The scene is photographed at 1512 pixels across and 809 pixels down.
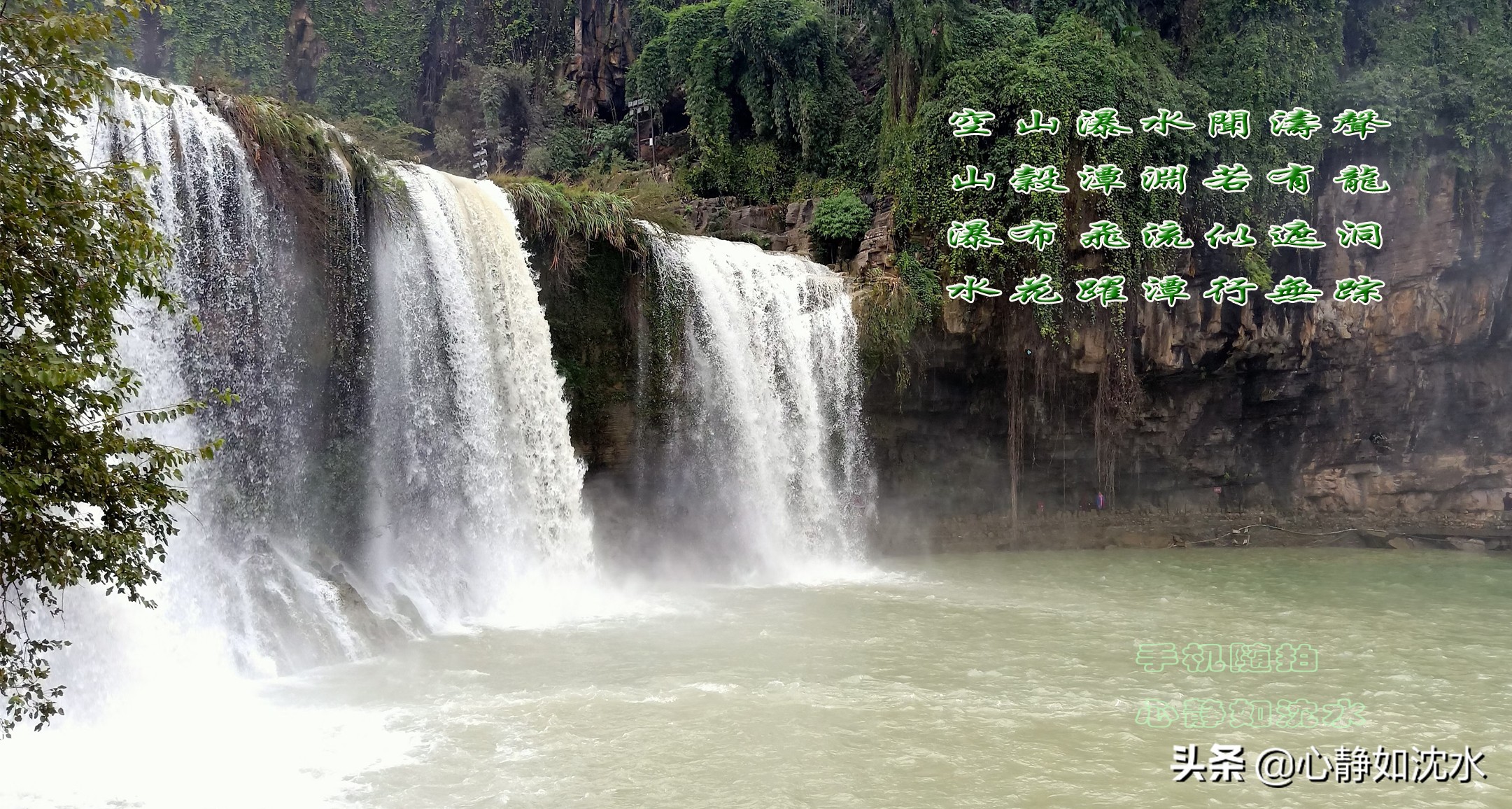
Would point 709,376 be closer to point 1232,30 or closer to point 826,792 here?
point 826,792

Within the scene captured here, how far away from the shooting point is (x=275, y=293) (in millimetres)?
10281

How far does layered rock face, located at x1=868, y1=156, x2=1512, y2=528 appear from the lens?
16.4 m

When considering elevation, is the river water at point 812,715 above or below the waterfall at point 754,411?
below

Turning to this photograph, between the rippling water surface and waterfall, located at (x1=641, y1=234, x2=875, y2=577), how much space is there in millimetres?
2039

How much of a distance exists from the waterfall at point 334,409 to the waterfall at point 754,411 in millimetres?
2209

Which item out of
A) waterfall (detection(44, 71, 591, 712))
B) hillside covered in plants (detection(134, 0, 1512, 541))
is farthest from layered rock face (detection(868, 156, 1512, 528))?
waterfall (detection(44, 71, 591, 712))

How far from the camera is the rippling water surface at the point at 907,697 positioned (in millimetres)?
6027

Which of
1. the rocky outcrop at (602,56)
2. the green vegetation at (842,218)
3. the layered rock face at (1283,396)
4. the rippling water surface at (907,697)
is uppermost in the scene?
the rocky outcrop at (602,56)

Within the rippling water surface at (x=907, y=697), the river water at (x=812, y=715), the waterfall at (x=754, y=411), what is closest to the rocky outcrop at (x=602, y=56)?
the waterfall at (x=754, y=411)

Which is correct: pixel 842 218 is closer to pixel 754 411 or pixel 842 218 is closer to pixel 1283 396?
pixel 754 411

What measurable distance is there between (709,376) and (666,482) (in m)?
1.60

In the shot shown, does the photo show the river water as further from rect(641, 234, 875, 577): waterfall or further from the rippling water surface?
rect(641, 234, 875, 577): waterfall

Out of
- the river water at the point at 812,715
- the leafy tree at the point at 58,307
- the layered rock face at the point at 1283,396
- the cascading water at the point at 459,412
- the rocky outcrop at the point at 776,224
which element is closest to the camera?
the leafy tree at the point at 58,307

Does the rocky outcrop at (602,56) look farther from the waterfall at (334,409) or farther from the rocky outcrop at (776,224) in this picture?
the waterfall at (334,409)
